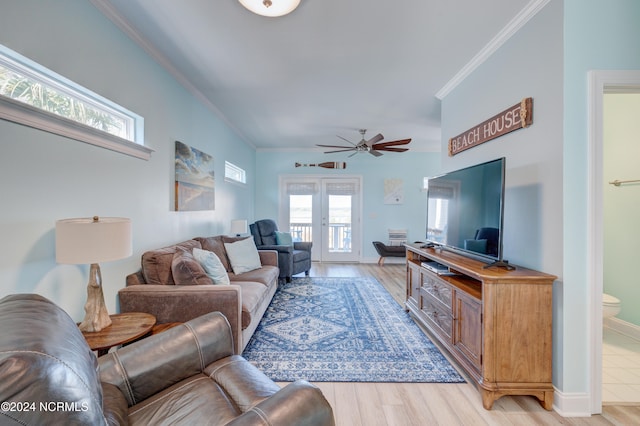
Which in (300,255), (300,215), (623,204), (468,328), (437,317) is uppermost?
(623,204)

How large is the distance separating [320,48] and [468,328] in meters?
2.54

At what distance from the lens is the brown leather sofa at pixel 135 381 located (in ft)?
1.80

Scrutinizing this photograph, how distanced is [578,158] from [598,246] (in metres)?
0.56

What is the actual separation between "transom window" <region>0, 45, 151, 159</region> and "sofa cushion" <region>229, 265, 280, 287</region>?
160 cm

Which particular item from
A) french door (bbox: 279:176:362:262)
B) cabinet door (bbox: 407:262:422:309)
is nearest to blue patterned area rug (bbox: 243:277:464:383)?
cabinet door (bbox: 407:262:422:309)

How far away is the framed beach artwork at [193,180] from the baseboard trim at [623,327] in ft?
14.9

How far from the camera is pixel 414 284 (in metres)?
2.99

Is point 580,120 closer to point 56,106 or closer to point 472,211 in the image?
point 472,211

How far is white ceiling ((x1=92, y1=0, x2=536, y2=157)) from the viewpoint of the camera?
1.87 meters

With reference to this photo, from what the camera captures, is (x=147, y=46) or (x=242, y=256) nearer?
(x=147, y=46)

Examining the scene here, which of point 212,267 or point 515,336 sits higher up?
point 212,267

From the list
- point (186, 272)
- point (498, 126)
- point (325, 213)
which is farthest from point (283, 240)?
point (498, 126)

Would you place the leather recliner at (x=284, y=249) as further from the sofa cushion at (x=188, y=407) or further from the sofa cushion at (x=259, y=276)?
the sofa cushion at (x=188, y=407)

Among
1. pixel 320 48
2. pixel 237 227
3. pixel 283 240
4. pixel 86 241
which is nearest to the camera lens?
pixel 86 241
